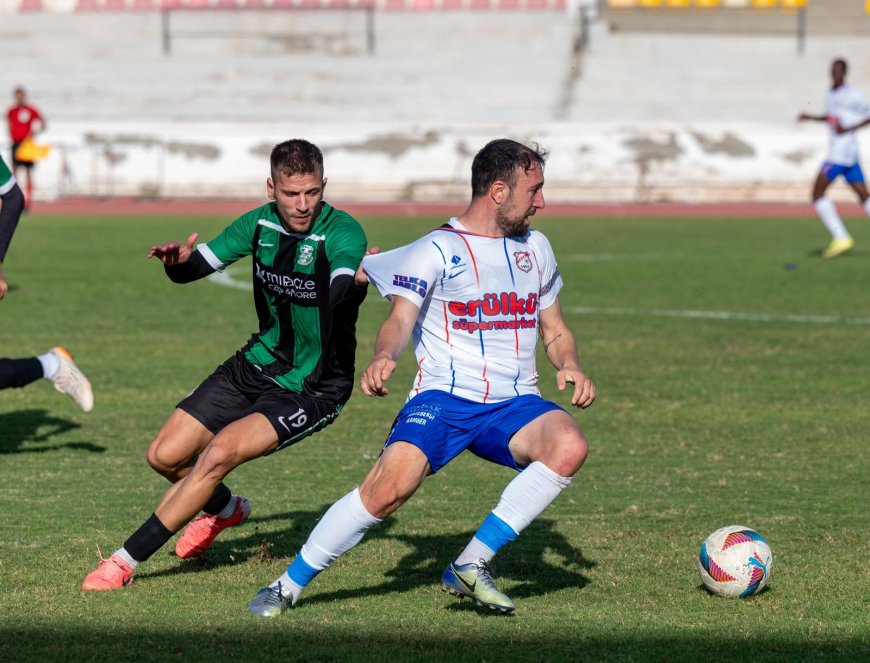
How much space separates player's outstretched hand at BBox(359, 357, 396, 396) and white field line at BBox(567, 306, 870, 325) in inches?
364

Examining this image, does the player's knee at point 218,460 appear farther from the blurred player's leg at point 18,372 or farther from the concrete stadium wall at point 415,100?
the concrete stadium wall at point 415,100

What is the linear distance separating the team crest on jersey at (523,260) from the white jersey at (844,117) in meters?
15.2

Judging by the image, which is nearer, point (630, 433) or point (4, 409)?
point (630, 433)

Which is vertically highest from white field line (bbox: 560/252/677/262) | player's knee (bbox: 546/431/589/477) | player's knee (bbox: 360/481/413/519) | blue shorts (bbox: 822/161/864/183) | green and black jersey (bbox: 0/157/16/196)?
green and black jersey (bbox: 0/157/16/196)

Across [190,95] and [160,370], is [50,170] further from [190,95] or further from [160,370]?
[160,370]

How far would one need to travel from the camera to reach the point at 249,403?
578cm

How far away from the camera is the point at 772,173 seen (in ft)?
98.6

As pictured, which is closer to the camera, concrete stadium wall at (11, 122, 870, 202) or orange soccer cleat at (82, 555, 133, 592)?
orange soccer cleat at (82, 555, 133, 592)

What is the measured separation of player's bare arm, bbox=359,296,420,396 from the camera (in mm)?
4816

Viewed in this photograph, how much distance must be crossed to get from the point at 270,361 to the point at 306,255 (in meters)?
0.52

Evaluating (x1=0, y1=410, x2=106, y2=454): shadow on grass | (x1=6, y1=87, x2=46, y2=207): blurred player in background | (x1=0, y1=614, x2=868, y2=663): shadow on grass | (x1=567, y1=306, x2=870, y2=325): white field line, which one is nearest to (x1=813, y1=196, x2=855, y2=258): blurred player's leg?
(x1=567, y1=306, x2=870, y2=325): white field line

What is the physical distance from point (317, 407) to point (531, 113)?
99.0 feet

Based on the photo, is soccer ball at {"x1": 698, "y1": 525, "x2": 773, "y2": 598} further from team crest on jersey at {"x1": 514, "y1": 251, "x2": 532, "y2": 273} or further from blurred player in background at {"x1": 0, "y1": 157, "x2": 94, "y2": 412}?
blurred player in background at {"x1": 0, "y1": 157, "x2": 94, "y2": 412}

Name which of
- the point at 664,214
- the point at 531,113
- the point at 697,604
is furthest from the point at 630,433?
the point at 531,113
